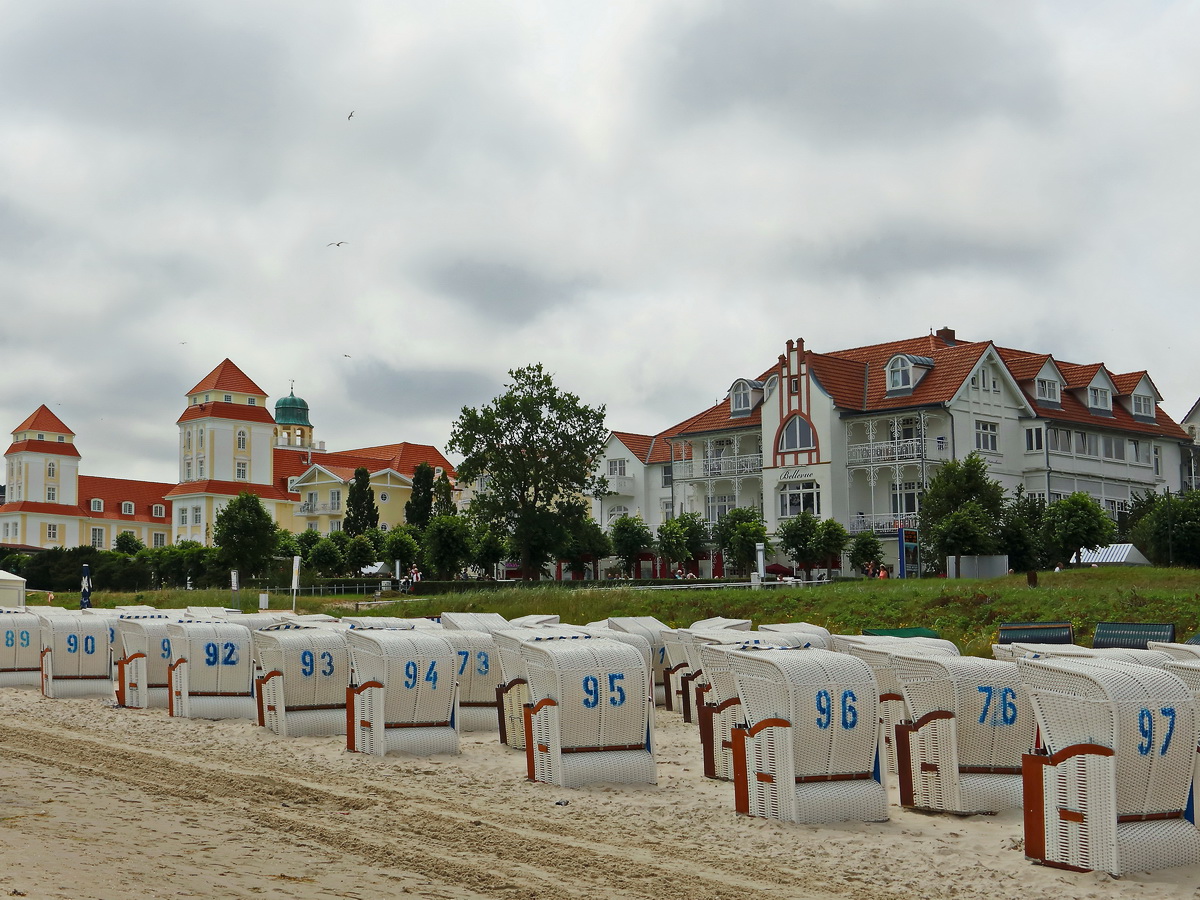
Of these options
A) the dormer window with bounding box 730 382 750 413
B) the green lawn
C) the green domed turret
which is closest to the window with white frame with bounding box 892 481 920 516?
the dormer window with bounding box 730 382 750 413

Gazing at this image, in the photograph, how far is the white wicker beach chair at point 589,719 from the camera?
44.1ft

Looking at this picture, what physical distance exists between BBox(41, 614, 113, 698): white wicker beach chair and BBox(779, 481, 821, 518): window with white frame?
Result: 4331cm

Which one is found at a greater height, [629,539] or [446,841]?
[629,539]

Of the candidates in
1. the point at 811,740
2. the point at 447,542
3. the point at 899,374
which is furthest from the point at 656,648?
the point at 899,374

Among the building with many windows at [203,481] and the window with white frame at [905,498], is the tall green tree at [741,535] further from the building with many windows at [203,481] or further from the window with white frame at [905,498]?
the building with many windows at [203,481]

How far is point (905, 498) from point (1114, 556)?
12.4 m

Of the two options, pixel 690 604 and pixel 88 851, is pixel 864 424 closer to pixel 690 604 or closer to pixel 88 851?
pixel 690 604

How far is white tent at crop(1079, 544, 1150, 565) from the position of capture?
50.4 m

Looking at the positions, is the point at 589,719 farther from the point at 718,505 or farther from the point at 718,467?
the point at 718,505

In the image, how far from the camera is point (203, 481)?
118 meters

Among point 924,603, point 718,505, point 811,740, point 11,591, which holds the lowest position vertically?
point 811,740

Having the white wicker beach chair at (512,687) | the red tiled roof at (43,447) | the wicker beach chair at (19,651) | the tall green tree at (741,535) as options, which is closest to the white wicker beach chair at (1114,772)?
the white wicker beach chair at (512,687)

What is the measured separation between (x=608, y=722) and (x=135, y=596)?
162ft

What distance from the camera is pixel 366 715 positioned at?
1562 cm
